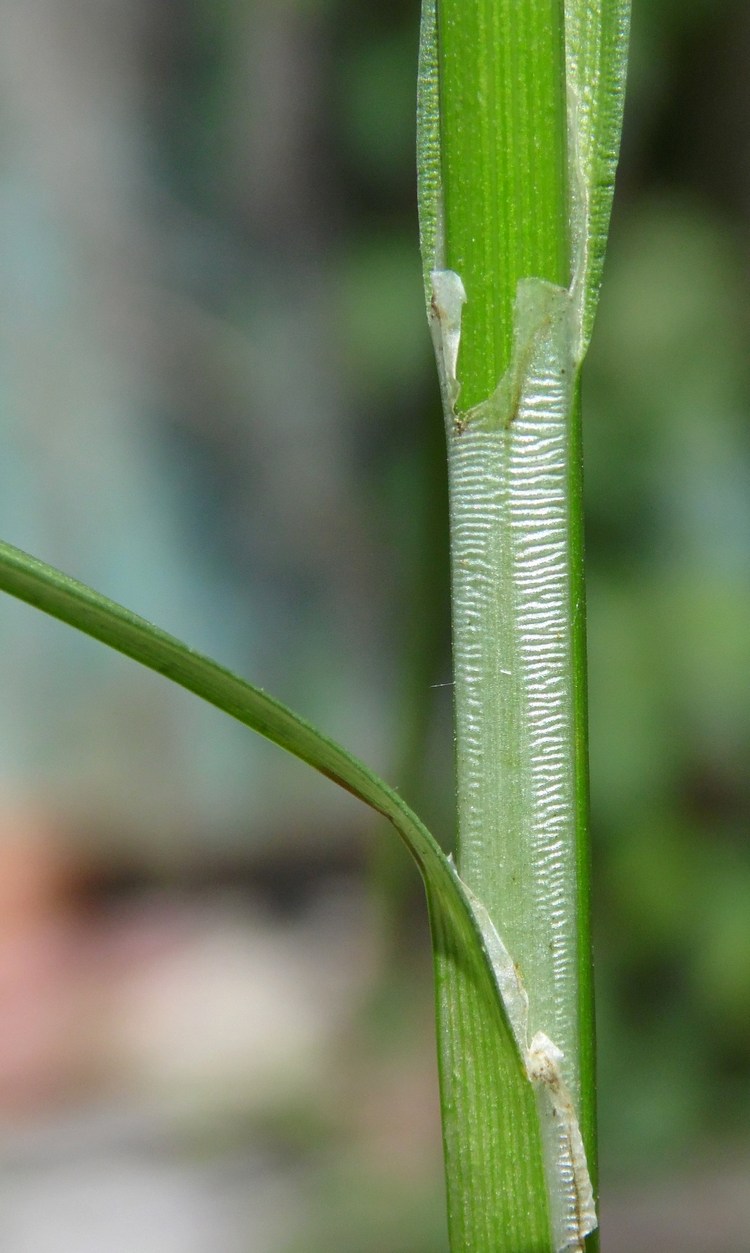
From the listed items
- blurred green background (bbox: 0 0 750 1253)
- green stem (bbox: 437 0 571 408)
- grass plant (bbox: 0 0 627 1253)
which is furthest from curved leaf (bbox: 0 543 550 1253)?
blurred green background (bbox: 0 0 750 1253)

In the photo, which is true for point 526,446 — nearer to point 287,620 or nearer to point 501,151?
point 501,151

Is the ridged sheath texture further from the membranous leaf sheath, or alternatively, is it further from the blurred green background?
the blurred green background

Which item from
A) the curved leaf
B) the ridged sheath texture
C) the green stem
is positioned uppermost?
the green stem

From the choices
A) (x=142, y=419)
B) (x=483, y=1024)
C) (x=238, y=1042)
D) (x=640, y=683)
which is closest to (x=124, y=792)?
(x=238, y=1042)

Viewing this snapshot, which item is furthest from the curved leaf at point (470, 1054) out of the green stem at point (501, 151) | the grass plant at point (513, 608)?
the green stem at point (501, 151)

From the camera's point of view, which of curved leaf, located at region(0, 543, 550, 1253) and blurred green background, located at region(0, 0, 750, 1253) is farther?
blurred green background, located at region(0, 0, 750, 1253)

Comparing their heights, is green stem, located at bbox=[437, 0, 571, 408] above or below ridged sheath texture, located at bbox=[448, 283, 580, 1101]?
above

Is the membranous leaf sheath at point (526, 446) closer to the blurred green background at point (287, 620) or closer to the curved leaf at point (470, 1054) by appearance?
the curved leaf at point (470, 1054)
